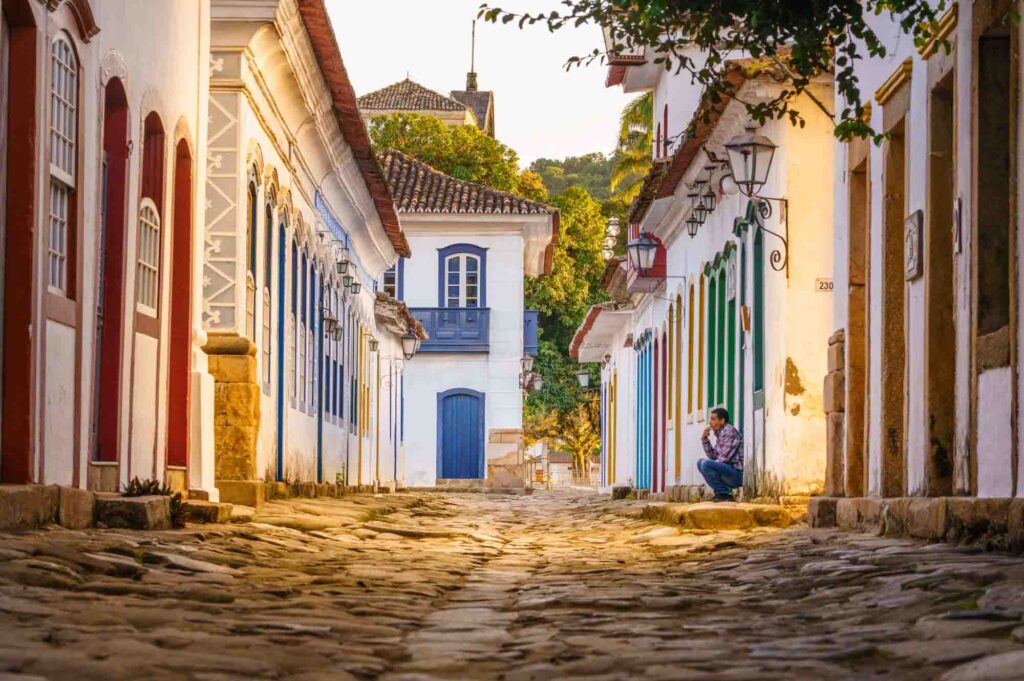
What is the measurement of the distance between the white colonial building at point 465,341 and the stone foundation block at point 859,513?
107 ft

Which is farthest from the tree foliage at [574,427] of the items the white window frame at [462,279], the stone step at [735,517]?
the stone step at [735,517]

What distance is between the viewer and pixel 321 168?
23422 mm

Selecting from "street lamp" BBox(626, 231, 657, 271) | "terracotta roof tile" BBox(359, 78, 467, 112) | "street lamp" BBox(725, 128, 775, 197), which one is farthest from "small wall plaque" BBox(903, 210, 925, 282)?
"terracotta roof tile" BBox(359, 78, 467, 112)

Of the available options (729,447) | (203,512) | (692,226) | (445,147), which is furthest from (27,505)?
(445,147)

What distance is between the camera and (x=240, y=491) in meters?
15.8

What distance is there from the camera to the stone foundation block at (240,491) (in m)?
15.7

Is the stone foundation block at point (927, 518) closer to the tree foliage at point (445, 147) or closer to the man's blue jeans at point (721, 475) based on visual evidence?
the man's blue jeans at point (721, 475)

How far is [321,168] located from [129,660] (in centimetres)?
1863

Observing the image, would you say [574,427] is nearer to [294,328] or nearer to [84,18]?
[294,328]

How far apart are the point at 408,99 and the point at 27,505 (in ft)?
202

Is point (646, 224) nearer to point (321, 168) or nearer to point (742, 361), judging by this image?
point (321, 168)

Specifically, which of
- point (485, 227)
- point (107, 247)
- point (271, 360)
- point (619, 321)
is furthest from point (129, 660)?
point (485, 227)

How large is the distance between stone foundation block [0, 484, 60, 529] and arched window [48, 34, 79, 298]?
1.30 m

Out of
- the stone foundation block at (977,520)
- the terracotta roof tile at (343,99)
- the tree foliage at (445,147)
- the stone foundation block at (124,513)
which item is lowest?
the stone foundation block at (124,513)
